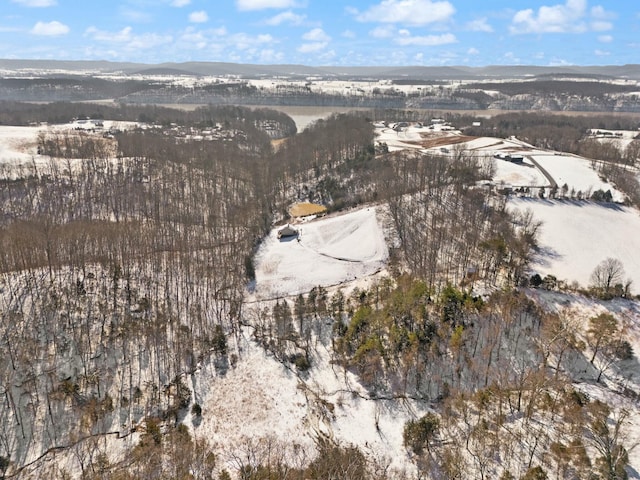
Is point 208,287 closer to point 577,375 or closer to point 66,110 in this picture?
point 577,375

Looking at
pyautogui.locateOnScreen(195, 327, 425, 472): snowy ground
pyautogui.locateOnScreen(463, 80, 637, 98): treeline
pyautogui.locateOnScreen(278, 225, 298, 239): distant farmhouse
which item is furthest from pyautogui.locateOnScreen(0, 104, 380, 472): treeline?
pyautogui.locateOnScreen(463, 80, 637, 98): treeline

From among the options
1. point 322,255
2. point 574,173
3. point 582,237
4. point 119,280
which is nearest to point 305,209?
point 322,255

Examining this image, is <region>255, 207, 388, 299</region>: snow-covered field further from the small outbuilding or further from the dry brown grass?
the dry brown grass

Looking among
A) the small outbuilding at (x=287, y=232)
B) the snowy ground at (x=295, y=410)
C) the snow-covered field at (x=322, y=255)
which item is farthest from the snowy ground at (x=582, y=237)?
the small outbuilding at (x=287, y=232)

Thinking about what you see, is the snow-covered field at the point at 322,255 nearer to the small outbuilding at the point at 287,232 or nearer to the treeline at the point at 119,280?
the small outbuilding at the point at 287,232

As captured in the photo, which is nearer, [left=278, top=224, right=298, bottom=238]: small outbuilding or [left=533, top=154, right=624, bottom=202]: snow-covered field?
[left=278, top=224, right=298, bottom=238]: small outbuilding

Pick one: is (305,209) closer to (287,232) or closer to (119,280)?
(287,232)
